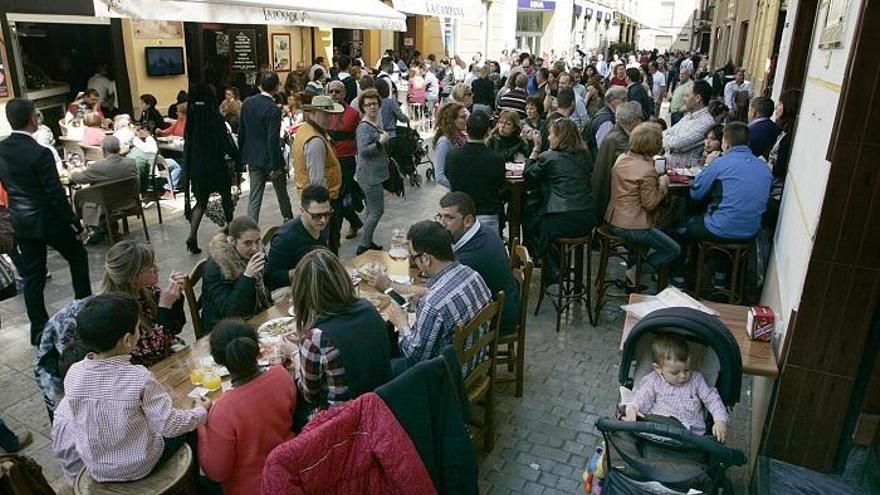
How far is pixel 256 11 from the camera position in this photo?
729 cm

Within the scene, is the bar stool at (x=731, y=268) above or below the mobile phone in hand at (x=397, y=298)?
below

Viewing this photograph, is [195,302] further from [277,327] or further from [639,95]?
[639,95]

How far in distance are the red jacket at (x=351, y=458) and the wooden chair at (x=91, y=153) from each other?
725 cm

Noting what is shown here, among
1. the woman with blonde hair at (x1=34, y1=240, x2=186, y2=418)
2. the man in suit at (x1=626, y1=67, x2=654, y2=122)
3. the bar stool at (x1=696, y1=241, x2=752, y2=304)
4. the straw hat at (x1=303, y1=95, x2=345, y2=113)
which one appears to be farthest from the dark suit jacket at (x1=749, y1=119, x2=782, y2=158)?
the woman with blonde hair at (x1=34, y1=240, x2=186, y2=418)

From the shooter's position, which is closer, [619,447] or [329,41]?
[619,447]

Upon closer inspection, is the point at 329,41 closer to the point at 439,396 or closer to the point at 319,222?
the point at 319,222

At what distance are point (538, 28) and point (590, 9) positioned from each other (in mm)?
8980

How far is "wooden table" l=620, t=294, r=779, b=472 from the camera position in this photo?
10.5ft

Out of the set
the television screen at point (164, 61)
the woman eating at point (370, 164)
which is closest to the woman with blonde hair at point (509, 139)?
the woman eating at point (370, 164)

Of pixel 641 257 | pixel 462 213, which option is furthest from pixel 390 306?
pixel 641 257

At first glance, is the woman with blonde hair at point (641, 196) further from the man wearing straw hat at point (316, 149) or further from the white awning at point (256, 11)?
the white awning at point (256, 11)

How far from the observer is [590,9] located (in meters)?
40.8

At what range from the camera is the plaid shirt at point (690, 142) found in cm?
694

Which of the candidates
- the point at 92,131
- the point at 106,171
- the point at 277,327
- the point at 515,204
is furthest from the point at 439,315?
the point at 92,131
